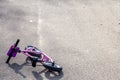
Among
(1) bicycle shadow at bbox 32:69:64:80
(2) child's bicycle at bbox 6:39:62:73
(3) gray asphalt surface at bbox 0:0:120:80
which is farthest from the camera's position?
(3) gray asphalt surface at bbox 0:0:120:80

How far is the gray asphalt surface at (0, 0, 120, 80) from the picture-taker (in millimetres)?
7422

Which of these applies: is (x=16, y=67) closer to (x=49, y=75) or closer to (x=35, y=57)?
(x=35, y=57)

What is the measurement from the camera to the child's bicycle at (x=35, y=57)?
23.7 feet

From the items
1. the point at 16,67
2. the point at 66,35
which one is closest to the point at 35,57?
the point at 16,67

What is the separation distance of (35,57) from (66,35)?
266 centimetres

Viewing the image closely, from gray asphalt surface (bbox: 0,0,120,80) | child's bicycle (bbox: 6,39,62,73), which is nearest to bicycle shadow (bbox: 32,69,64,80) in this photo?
gray asphalt surface (bbox: 0,0,120,80)

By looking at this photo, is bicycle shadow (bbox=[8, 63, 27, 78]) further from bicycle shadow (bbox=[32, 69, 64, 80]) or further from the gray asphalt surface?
bicycle shadow (bbox=[32, 69, 64, 80])

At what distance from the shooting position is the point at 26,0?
43.4 ft

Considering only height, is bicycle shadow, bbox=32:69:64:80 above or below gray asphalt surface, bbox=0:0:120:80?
above

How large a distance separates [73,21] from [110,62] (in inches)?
137

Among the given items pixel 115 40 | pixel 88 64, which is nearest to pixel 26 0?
pixel 115 40

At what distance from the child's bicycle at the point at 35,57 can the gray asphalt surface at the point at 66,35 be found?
0.61ft

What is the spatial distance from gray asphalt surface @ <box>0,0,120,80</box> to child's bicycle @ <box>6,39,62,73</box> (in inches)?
7.3

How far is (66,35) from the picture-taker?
32.0ft
